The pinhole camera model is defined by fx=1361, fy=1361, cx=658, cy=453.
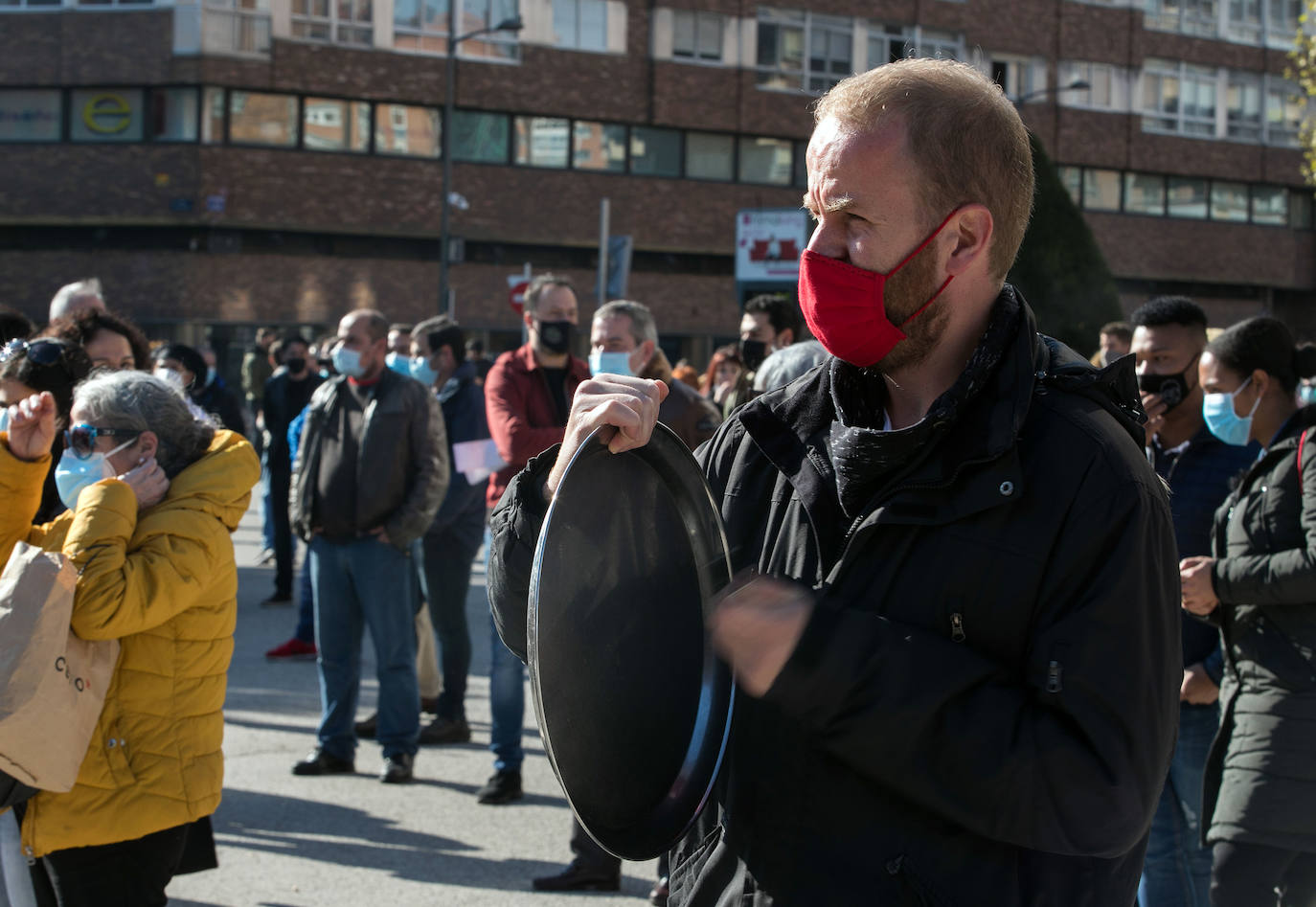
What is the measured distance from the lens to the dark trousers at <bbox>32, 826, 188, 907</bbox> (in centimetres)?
362

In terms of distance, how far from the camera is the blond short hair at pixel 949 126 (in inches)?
71.4

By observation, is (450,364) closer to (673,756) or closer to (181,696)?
(181,696)

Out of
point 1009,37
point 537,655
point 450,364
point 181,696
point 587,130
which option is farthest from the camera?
point 1009,37

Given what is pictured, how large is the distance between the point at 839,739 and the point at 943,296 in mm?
625

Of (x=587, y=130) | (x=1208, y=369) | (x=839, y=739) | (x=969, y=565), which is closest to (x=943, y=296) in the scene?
(x=969, y=565)

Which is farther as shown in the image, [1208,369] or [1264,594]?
[1208,369]

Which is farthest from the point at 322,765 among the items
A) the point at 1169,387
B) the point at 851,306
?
the point at 851,306

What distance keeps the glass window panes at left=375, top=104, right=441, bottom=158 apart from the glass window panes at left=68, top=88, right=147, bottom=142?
18.7 ft

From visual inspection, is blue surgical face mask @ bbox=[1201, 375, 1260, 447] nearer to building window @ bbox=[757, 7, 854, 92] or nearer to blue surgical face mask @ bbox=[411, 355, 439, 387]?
blue surgical face mask @ bbox=[411, 355, 439, 387]

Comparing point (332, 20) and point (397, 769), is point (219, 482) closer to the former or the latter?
point (397, 769)

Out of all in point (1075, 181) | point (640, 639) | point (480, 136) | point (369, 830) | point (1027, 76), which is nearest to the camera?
point (640, 639)

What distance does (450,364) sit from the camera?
8930 millimetres

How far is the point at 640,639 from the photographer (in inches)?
75.2

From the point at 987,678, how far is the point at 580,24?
1434 inches
